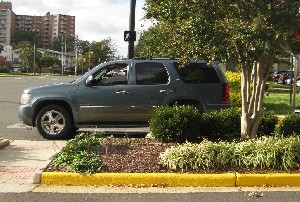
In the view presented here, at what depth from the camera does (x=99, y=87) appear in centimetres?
1052

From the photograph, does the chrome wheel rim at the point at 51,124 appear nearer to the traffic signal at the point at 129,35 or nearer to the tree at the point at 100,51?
the traffic signal at the point at 129,35

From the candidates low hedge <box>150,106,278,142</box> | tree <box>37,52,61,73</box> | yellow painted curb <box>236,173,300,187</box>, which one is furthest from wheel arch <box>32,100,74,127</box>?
tree <box>37,52,61,73</box>

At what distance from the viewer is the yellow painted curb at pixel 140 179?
6613mm

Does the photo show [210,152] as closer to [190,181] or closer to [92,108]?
[190,181]

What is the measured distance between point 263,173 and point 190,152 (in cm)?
107

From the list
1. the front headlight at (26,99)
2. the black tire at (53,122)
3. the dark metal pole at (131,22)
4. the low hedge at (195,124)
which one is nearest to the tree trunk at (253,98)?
the low hedge at (195,124)

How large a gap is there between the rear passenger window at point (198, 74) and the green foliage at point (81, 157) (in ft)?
9.69

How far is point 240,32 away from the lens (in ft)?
23.7

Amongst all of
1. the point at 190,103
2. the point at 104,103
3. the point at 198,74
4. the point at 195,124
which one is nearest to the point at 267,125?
the point at 195,124

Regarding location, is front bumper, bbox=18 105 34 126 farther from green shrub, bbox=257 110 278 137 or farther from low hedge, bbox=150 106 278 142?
green shrub, bbox=257 110 278 137

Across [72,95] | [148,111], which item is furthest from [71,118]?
[148,111]

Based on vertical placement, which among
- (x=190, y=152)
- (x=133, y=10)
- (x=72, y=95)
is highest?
(x=133, y=10)

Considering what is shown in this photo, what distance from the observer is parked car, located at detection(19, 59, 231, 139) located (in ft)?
34.2

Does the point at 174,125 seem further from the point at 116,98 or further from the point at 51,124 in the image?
the point at 51,124
